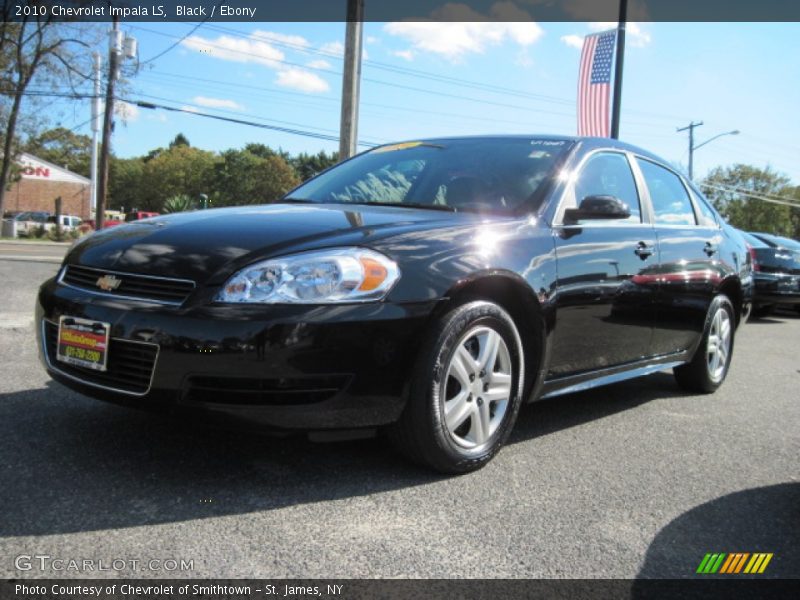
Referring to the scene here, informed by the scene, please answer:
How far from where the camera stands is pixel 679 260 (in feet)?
14.5

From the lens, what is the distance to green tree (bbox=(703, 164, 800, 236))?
226ft

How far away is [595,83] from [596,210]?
11.1m

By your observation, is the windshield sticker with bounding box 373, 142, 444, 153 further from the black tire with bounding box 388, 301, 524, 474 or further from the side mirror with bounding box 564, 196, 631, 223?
the black tire with bounding box 388, 301, 524, 474

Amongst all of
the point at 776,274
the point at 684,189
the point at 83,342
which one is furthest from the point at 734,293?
the point at 776,274

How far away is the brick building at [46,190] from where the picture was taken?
65.8 m

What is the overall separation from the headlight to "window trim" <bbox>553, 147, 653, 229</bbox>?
3.99 ft

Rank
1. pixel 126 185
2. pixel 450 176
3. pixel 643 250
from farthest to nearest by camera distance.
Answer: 1. pixel 126 185
2. pixel 643 250
3. pixel 450 176

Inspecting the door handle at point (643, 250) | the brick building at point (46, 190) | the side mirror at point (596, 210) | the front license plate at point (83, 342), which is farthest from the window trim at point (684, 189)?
the brick building at point (46, 190)

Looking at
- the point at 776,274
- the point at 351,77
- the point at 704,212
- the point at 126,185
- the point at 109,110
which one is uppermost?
the point at 126,185

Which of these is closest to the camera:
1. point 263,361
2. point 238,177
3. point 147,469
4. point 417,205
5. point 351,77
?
point 263,361

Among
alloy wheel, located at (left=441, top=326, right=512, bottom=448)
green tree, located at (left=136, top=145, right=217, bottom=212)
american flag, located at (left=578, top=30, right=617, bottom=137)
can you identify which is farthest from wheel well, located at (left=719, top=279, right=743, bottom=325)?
green tree, located at (left=136, top=145, right=217, bottom=212)

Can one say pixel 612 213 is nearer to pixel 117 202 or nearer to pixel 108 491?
pixel 108 491

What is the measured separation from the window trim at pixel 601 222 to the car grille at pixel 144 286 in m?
1.82

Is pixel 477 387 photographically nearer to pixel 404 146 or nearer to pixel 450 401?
pixel 450 401
